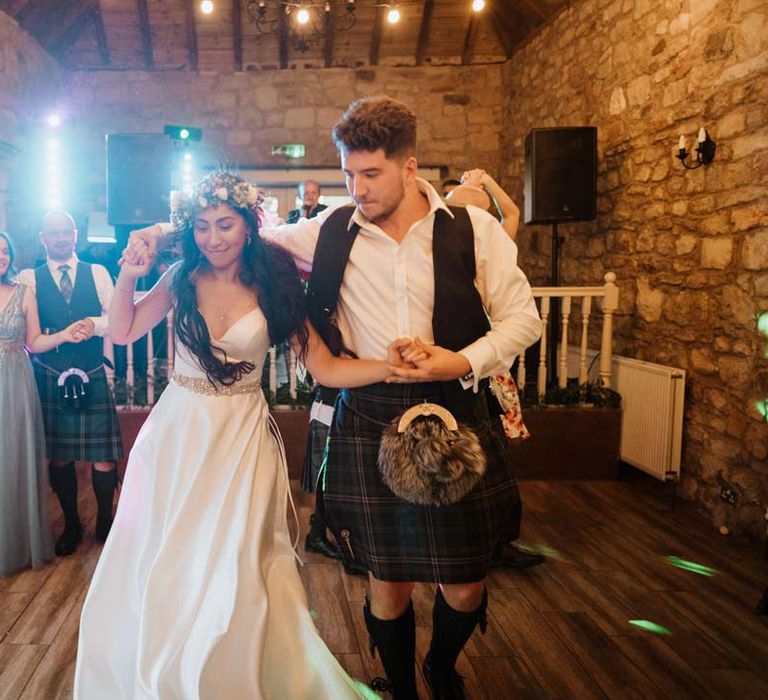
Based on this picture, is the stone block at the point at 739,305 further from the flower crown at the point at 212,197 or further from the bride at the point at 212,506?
the flower crown at the point at 212,197

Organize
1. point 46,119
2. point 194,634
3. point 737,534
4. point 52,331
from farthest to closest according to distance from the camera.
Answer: point 46,119 → point 737,534 → point 52,331 → point 194,634

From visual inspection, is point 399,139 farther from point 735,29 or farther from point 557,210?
point 557,210

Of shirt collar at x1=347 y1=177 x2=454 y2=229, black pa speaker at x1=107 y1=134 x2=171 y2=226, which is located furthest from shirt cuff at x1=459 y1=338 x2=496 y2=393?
black pa speaker at x1=107 y1=134 x2=171 y2=226

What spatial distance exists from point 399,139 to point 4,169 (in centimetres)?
559

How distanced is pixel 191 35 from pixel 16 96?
1.97 meters

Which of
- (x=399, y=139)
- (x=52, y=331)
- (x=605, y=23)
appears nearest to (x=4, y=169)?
(x=52, y=331)

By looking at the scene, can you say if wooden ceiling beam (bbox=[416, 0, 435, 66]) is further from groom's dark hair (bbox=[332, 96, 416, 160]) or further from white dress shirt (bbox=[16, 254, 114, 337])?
groom's dark hair (bbox=[332, 96, 416, 160])

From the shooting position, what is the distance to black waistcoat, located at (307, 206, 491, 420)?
1.69 metres

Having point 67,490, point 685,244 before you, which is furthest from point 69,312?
point 685,244

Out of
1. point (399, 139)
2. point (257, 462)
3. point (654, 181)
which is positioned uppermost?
point (654, 181)

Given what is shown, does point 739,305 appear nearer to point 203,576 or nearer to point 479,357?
point 479,357

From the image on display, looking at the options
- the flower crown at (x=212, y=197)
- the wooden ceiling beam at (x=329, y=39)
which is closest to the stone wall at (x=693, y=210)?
the flower crown at (x=212, y=197)

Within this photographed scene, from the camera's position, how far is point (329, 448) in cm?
184

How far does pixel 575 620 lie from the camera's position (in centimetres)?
257
